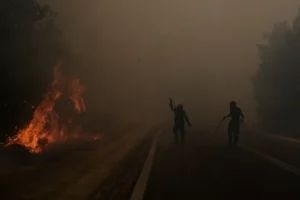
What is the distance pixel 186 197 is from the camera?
9883mm

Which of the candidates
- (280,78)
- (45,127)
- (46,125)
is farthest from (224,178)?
(280,78)

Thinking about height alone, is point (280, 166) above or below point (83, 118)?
above

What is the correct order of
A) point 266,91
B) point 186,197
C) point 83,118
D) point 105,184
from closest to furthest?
point 186,197
point 105,184
point 266,91
point 83,118

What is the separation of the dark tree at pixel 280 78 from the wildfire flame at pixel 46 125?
803 inches

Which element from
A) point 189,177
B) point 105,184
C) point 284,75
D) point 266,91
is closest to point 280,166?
point 189,177

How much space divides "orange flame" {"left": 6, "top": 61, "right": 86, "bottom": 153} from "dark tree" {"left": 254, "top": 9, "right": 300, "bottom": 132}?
66.9 ft

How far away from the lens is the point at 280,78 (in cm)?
4744

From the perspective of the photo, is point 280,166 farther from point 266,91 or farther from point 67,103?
point 67,103

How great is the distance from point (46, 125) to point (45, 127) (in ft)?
2.20

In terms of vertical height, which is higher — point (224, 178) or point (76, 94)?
point (224, 178)

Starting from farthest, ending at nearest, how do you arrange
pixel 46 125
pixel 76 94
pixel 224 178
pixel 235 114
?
pixel 76 94 < pixel 46 125 < pixel 235 114 < pixel 224 178

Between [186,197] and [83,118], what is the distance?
56294 millimetres

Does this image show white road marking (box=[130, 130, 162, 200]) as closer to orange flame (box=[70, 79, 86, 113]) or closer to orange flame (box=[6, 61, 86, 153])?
orange flame (box=[6, 61, 86, 153])

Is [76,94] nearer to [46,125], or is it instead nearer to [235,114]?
[46,125]
